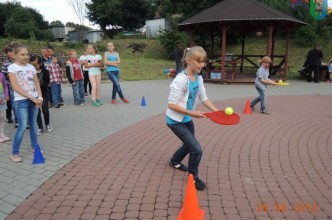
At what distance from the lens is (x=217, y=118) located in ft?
11.5

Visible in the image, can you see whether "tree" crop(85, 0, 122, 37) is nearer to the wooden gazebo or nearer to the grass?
the grass

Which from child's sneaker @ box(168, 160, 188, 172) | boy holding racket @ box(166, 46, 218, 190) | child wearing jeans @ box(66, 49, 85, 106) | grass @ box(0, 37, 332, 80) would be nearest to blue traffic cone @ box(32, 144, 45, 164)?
child's sneaker @ box(168, 160, 188, 172)

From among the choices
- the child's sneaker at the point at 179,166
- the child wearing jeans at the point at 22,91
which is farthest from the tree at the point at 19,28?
the child's sneaker at the point at 179,166

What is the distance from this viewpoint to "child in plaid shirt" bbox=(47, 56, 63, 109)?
8.81 m

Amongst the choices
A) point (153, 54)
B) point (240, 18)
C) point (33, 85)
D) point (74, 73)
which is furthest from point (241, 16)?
point (153, 54)

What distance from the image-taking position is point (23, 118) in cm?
467

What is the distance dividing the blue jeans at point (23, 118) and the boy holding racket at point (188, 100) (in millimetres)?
2453

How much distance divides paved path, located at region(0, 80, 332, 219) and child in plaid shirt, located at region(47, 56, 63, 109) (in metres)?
1.54

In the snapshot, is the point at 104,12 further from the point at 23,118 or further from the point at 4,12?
the point at 23,118

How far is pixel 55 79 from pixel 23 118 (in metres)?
4.45

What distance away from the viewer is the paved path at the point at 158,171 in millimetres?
3377

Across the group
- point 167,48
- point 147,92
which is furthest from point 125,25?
point 147,92

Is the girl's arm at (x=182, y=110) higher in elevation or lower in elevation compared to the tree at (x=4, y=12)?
lower

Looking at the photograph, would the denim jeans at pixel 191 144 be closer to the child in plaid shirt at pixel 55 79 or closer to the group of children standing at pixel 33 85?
the group of children standing at pixel 33 85
